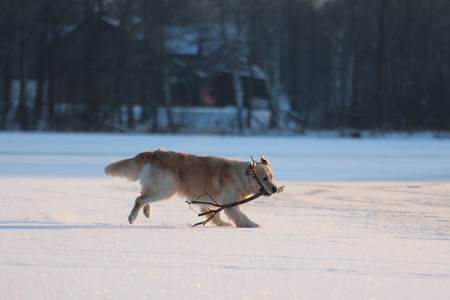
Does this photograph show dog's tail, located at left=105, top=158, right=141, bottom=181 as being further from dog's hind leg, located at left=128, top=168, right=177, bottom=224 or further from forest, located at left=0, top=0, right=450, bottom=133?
forest, located at left=0, top=0, right=450, bottom=133

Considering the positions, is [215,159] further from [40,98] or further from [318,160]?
[40,98]

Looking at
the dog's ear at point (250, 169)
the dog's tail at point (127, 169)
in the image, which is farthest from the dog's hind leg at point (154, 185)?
the dog's ear at point (250, 169)

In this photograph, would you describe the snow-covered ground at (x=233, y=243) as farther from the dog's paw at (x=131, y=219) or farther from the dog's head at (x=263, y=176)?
the dog's head at (x=263, y=176)

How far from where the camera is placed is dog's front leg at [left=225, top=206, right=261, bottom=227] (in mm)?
6742

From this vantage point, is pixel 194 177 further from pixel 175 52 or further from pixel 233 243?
pixel 175 52

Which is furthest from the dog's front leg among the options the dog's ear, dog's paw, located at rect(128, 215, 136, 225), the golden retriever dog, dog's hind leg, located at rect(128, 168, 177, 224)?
dog's paw, located at rect(128, 215, 136, 225)

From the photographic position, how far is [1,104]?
104 feet

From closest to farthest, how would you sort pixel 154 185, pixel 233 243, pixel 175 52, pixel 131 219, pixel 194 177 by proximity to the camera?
pixel 233 243, pixel 131 219, pixel 154 185, pixel 194 177, pixel 175 52

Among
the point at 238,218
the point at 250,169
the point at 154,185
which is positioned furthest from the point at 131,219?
the point at 250,169

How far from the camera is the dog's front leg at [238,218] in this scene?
6742 mm

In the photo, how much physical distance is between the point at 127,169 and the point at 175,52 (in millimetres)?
26931

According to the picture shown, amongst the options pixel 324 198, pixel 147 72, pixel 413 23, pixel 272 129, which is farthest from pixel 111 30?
pixel 324 198

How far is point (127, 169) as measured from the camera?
23.5 ft

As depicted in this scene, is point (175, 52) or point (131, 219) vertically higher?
point (175, 52)
